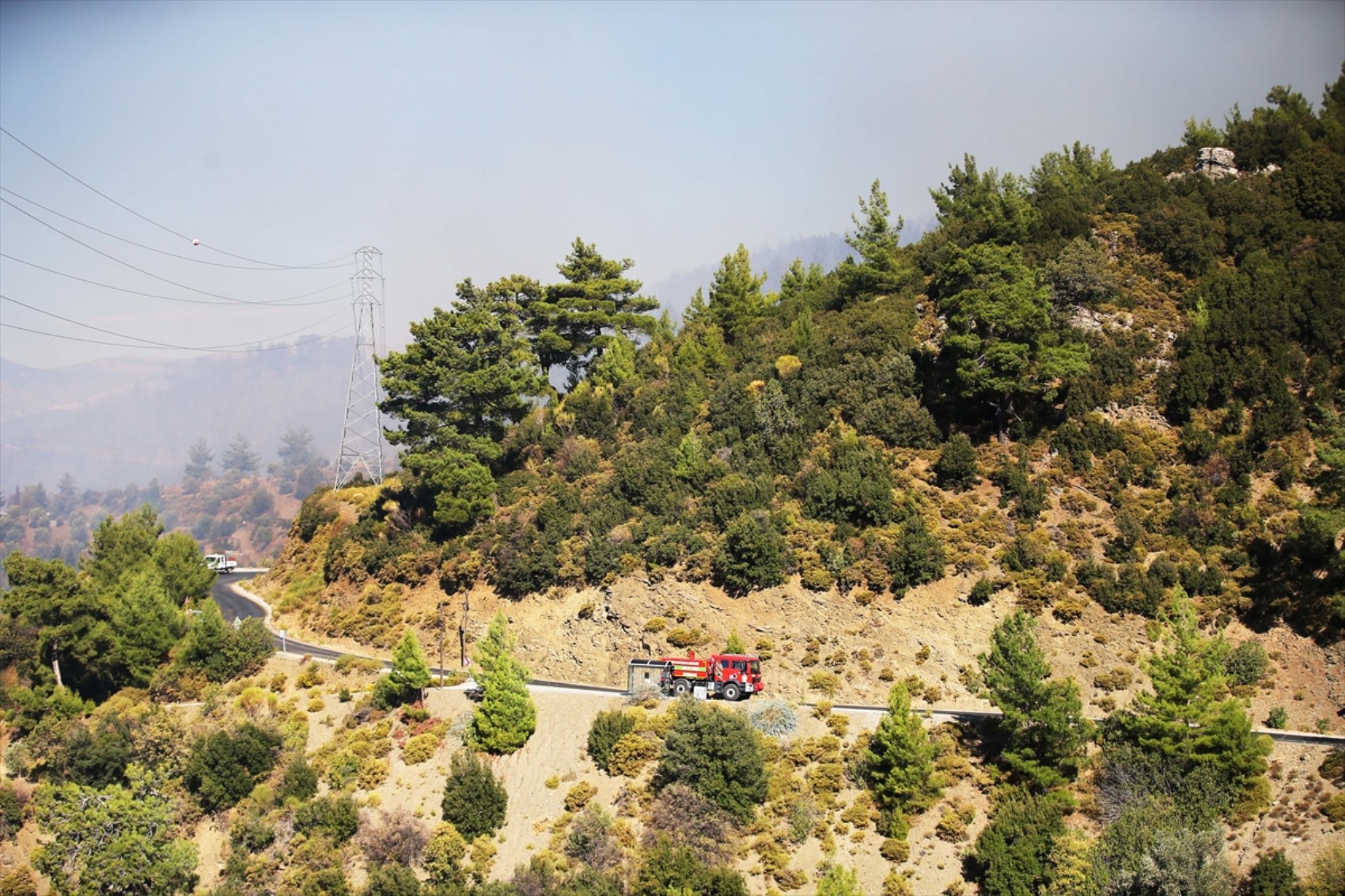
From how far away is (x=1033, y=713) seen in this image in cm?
3656

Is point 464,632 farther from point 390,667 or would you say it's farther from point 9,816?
point 9,816

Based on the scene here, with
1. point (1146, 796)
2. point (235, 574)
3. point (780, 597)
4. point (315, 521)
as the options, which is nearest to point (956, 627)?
point (780, 597)

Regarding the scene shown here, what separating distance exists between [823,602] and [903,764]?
37.2 ft

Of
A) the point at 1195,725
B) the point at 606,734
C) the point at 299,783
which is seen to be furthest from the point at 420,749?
the point at 1195,725

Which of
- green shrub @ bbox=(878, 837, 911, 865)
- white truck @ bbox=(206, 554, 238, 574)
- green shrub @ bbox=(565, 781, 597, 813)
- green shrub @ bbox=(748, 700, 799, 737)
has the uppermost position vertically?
white truck @ bbox=(206, 554, 238, 574)

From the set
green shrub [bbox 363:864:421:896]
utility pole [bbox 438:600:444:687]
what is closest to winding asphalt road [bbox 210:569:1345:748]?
utility pole [bbox 438:600:444:687]

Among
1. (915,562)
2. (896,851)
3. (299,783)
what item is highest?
(915,562)

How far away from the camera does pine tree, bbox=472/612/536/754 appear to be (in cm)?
4431

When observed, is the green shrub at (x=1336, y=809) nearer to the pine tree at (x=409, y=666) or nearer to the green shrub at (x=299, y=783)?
the pine tree at (x=409, y=666)

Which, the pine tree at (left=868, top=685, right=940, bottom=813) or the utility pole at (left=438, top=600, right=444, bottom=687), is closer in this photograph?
the pine tree at (left=868, top=685, right=940, bottom=813)

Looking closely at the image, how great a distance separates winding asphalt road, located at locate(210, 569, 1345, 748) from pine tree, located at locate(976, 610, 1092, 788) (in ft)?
10.6

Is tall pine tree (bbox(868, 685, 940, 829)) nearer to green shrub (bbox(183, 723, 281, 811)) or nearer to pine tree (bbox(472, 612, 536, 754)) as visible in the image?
pine tree (bbox(472, 612, 536, 754))

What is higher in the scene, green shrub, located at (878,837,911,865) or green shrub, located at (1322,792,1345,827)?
green shrub, located at (1322,792,1345,827)

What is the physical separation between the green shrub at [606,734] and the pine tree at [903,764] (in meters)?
10.7
